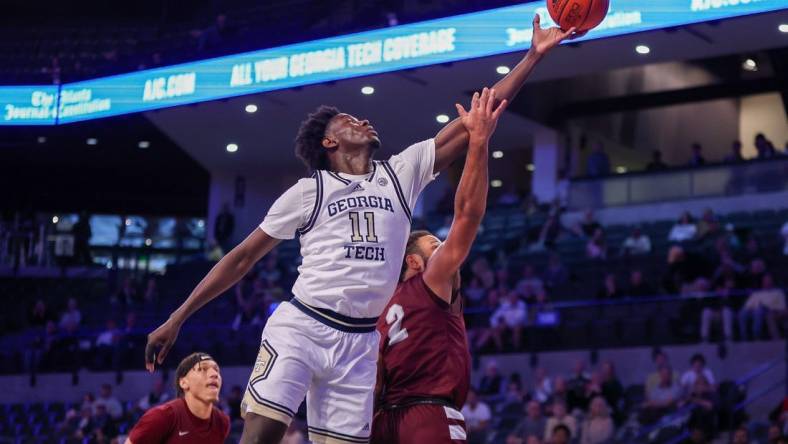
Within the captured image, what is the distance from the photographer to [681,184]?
21484 mm

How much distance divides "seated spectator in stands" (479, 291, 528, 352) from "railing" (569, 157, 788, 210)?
20.2 feet

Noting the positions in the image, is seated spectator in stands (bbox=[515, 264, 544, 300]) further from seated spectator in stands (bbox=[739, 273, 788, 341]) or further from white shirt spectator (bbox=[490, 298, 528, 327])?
seated spectator in stands (bbox=[739, 273, 788, 341])

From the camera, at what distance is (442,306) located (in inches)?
221

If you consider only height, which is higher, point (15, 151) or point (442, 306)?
point (15, 151)

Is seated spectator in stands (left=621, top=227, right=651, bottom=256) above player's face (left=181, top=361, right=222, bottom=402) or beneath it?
above

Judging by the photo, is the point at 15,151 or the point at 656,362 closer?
the point at 656,362

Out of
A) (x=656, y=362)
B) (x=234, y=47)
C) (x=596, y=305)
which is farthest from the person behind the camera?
(x=234, y=47)

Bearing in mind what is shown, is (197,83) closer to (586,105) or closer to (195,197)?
(586,105)

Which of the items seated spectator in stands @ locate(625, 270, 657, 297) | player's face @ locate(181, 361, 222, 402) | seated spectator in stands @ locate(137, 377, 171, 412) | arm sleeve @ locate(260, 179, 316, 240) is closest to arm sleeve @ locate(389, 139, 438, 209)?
arm sleeve @ locate(260, 179, 316, 240)

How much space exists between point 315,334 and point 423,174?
2.87 feet

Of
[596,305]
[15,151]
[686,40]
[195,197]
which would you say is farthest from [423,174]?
[195,197]

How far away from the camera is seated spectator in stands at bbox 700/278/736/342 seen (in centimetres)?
1487

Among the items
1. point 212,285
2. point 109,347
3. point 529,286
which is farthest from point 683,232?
point 212,285

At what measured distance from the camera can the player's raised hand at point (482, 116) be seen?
5141 mm
